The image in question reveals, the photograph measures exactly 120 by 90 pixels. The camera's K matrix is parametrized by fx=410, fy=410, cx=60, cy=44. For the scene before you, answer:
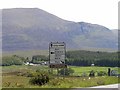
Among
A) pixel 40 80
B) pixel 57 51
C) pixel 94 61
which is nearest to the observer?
pixel 40 80

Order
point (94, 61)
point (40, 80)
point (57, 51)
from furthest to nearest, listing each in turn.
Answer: point (94, 61), point (57, 51), point (40, 80)

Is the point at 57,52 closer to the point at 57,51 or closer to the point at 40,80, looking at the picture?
the point at 57,51

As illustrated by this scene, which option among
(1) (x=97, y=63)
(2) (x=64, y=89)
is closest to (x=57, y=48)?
(2) (x=64, y=89)

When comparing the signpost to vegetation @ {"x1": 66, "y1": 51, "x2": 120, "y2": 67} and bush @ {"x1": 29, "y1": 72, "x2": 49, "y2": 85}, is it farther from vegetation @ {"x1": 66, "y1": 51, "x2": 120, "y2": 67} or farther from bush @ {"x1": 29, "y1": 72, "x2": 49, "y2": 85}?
vegetation @ {"x1": 66, "y1": 51, "x2": 120, "y2": 67}

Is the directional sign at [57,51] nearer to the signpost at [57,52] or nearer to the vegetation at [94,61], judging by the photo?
the signpost at [57,52]

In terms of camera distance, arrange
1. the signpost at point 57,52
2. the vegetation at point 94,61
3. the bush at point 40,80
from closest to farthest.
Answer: the bush at point 40,80, the signpost at point 57,52, the vegetation at point 94,61

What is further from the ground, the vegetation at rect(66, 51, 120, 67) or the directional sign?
the directional sign

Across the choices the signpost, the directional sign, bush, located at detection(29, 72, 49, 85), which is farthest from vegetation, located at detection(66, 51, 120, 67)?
bush, located at detection(29, 72, 49, 85)

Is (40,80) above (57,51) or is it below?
below

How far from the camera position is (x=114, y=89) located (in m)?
23.6

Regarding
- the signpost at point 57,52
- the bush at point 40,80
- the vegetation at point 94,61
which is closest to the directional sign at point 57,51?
the signpost at point 57,52

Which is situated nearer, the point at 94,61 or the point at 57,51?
the point at 57,51

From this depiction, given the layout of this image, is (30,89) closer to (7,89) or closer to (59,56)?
(7,89)

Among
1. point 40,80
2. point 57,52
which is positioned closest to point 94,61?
point 57,52
